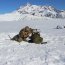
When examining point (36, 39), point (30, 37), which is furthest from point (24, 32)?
point (36, 39)

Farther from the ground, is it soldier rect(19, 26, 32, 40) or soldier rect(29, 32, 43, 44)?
soldier rect(19, 26, 32, 40)

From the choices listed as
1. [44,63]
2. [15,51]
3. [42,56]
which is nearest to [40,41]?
[15,51]

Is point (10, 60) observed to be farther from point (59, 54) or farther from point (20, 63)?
point (59, 54)

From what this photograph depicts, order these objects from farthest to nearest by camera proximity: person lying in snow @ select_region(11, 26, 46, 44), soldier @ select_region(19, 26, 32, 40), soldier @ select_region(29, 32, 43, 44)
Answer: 1. soldier @ select_region(19, 26, 32, 40)
2. person lying in snow @ select_region(11, 26, 46, 44)
3. soldier @ select_region(29, 32, 43, 44)

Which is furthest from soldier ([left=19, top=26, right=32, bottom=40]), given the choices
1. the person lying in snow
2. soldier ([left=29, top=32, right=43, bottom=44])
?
soldier ([left=29, top=32, right=43, bottom=44])

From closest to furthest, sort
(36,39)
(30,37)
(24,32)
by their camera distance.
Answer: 1. (36,39)
2. (30,37)
3. (24,32)

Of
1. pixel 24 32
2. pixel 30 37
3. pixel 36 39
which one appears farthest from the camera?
pixel 24 32

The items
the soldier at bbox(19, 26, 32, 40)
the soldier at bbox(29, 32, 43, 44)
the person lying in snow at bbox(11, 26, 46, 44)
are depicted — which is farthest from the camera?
the soldier at bbox(19, 26, 32, 40)

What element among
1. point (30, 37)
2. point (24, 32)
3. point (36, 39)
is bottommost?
point (36, 39)

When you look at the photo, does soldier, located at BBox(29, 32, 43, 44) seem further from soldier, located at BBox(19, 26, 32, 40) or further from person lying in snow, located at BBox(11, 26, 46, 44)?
soldier, located at BBox(19, 26, 32, 40)

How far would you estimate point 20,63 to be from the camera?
10898mm

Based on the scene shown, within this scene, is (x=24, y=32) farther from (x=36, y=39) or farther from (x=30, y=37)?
(x=36, y=39)

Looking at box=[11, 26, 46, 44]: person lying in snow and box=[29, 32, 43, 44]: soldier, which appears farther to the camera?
box=[11, 26, 46, 44]: person lying in snow

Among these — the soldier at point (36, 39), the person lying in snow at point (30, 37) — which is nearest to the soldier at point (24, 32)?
the person lying in snow at point (30, 37)
